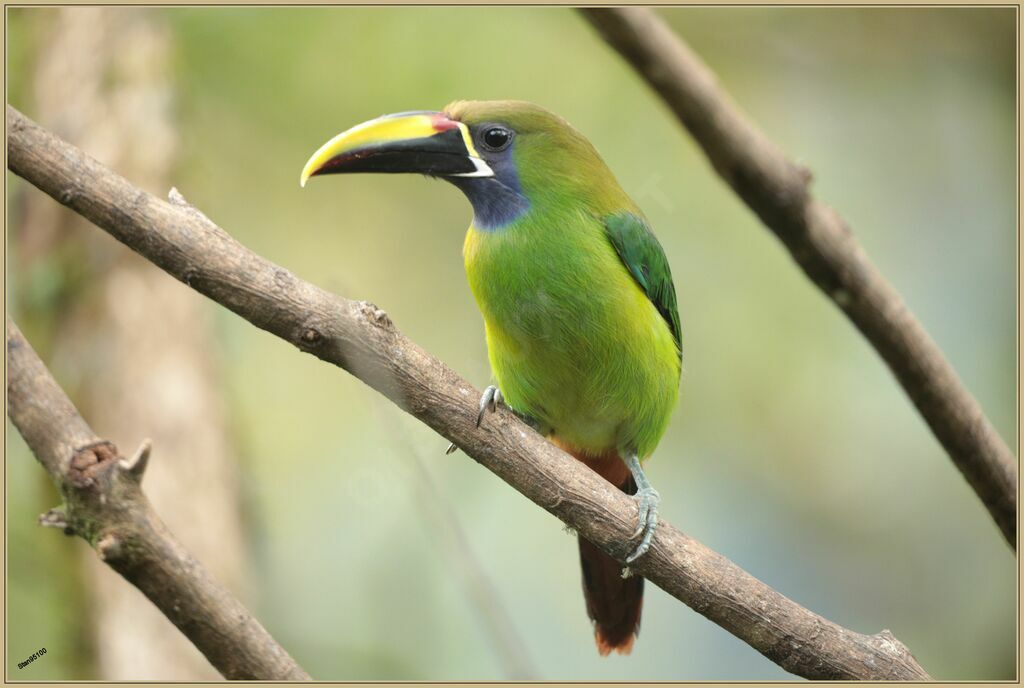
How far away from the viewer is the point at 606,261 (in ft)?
10.8

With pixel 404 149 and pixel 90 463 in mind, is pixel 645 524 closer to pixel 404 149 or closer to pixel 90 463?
pixel 404 149

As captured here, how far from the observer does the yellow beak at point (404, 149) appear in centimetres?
301

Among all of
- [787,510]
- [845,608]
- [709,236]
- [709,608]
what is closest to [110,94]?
[709,236]

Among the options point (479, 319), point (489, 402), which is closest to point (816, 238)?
point (489, 402)

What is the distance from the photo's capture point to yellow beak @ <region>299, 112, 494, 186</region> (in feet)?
9.86

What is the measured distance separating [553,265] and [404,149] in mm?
571

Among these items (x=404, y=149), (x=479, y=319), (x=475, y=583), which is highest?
(x=479, y=319)

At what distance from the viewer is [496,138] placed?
10.8 ft

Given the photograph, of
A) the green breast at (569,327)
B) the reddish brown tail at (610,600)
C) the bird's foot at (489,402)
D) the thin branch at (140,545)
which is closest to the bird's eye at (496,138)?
the green breast at (569,327)

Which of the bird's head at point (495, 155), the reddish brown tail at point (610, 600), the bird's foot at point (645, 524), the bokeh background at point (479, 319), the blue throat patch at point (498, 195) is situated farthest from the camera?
the bokeh background at point (479, 319)

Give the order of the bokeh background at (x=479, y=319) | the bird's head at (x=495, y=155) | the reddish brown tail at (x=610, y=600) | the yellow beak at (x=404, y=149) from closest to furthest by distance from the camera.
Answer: the yellow beak at (x=404, y=149)
the bird's head at (x=495, y=155)
the reddish brown tail at (x=610, y=600)
the bokeh background at (x=479, y=319)

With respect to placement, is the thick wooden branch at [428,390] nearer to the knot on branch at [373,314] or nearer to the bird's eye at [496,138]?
the knot on branch at [373,314]

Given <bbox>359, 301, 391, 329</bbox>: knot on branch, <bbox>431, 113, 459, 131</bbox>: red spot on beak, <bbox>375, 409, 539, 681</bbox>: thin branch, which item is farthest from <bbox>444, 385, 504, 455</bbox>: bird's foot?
<bbox>431, 113, 459, 131</bbox>: red spot on beak

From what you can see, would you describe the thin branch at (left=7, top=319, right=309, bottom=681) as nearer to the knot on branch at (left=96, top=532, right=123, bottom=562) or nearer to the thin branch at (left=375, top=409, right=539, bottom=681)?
the knot on branch at (left=96, top=532, right=123, bottom=562)
